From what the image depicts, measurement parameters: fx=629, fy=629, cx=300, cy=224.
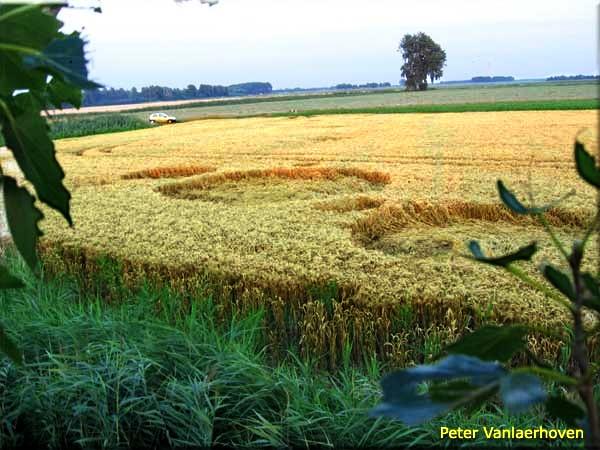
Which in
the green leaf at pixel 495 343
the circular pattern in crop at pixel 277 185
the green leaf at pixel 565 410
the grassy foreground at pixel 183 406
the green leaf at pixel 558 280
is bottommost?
the circular pattern in crop at pixel 277 185

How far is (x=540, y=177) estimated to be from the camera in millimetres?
6250

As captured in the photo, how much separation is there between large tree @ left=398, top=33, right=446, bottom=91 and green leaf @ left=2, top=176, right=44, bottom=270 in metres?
52.8

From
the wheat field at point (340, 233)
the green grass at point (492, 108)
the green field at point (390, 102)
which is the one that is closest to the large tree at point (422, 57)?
the green field at point (390, 102)

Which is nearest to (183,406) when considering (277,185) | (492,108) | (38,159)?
(38,159)

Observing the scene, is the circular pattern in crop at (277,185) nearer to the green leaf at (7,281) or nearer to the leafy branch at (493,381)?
the green leaf at (7,281)

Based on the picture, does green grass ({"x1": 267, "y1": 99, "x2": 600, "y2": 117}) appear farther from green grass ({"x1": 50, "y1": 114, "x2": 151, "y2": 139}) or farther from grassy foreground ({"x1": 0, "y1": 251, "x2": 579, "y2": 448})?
grassy foreground ({"x1": 0, "y1": 251, "x2": 579, "y2": 448})

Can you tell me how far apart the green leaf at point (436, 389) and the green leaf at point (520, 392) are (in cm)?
1

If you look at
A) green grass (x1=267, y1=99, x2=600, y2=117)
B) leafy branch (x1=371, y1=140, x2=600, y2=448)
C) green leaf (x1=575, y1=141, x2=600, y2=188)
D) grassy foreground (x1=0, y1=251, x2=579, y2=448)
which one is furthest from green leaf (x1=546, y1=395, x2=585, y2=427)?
green grass (x1=267, y1=99, x2=600, y2=117)

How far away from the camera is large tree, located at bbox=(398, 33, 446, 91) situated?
50781 millimetres

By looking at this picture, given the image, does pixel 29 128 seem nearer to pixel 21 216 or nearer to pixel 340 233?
pixel 21 216

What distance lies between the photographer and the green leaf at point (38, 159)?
466 mm

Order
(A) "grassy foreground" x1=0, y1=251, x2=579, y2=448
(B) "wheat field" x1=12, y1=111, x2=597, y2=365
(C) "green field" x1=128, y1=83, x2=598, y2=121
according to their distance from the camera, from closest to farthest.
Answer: (A) "grassy foreground" x1=0, y1=251, x2=579, y2=448
(B) "wheat field" x1=12, y1=111, x2=597, y2=365
(C) "green field" x1=128, y1=83, x2=598, y2=121

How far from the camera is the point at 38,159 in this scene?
1.54ft

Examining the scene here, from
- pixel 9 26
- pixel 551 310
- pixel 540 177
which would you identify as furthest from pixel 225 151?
pixel 9 26
